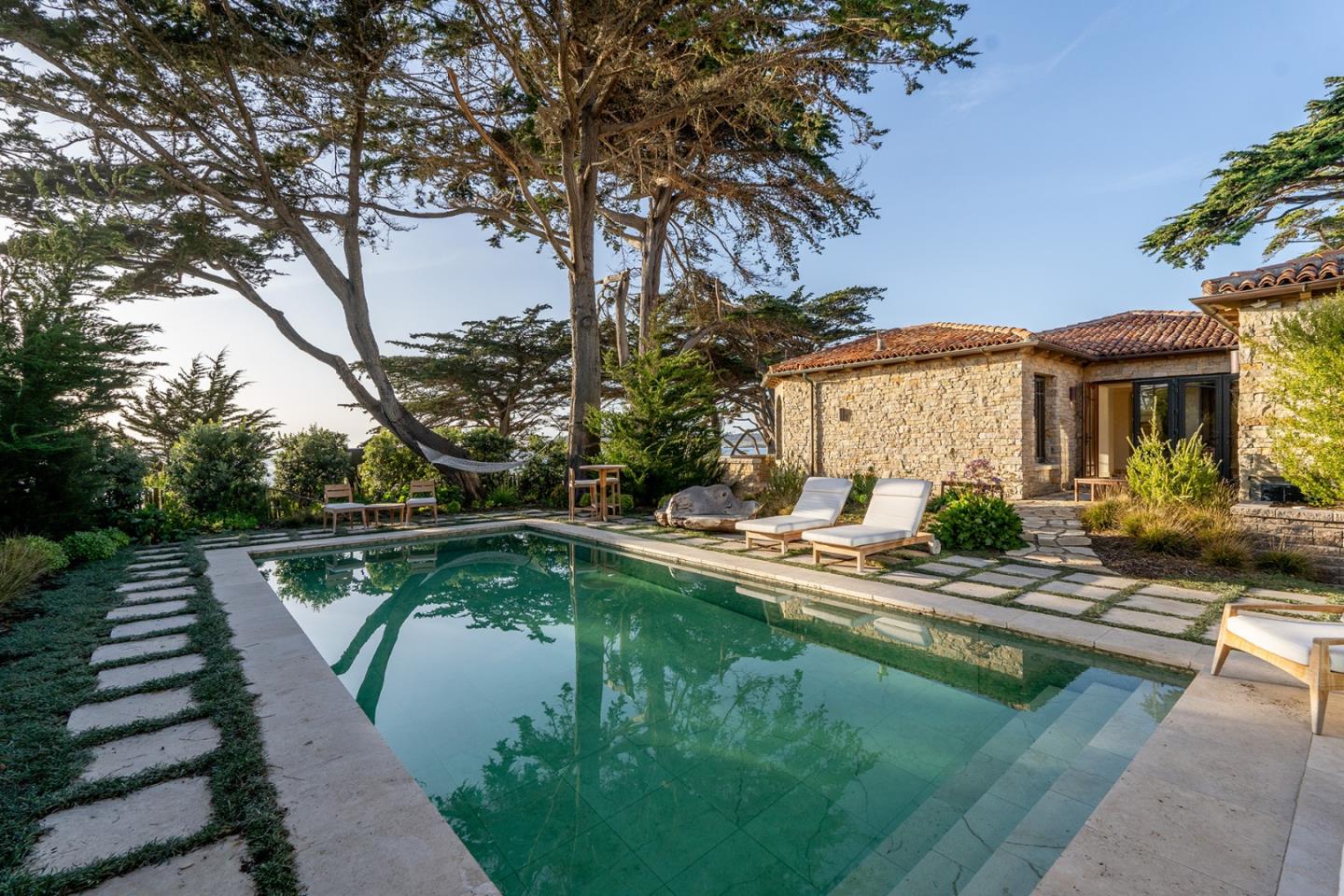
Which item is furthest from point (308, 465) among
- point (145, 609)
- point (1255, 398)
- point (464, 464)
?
point (1255, 398)

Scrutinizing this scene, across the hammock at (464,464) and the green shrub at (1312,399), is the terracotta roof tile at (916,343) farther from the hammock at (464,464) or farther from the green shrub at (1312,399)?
the hammock at (464,464)

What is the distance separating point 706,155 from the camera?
42.4 ft

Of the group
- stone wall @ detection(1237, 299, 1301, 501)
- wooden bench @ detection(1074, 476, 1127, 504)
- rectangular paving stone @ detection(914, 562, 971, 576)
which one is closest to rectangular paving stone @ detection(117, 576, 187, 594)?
rectangular paving stone @ detection(914, 562, 971, 576)

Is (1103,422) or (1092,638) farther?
(1103,422)

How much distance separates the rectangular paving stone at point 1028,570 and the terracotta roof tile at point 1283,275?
4436mm

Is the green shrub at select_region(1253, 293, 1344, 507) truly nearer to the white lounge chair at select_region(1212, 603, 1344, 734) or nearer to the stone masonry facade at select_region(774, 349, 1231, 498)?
the stone masonry facade at select_region(774, 349, 1231, 498)

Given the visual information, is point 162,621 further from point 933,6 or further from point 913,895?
point 933,6

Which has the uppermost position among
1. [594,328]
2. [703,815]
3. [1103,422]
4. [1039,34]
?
[1039,34]

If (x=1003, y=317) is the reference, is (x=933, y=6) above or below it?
above

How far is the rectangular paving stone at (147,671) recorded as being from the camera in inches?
136

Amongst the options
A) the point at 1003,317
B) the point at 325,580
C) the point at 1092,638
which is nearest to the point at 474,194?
the point at 325,580

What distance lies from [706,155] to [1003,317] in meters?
7.45

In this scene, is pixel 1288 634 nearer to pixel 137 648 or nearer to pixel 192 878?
pixel 192 878

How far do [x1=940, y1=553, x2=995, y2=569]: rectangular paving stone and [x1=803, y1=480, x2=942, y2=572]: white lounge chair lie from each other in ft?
0.88
